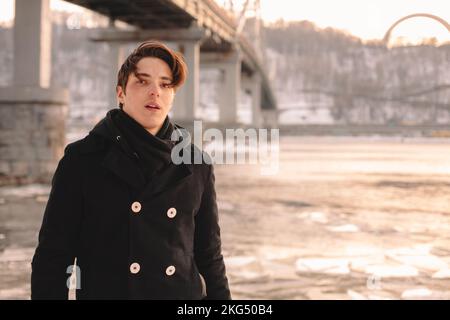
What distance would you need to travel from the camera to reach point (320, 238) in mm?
7859

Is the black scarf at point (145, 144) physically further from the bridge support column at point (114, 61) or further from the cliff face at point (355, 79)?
the cliff face at point (355, 79)

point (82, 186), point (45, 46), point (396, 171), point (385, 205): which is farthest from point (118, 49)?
point (82, 186)

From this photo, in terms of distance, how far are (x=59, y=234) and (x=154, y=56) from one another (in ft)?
2.51

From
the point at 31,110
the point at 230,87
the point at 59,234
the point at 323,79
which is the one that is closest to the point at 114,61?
the point at 31,110

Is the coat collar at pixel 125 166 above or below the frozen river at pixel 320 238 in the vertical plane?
above

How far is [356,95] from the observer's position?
5522 inches

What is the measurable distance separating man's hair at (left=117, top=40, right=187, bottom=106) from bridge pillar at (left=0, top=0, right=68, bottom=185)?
12627 mm

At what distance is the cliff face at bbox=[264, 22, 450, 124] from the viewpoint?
12975 centimetres

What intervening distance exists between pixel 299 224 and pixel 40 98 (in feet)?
27.3

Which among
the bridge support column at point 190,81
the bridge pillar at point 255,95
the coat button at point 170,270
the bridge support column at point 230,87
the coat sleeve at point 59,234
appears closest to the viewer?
the coat sleeve at point 59,234

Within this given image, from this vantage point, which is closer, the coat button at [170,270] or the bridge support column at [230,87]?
the coat button at [170,270]

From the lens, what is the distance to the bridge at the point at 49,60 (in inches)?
552

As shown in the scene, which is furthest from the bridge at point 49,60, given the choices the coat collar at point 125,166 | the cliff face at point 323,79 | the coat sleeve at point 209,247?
the cliff face at point 323,79

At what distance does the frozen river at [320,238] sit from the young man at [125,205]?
9.99 ft
